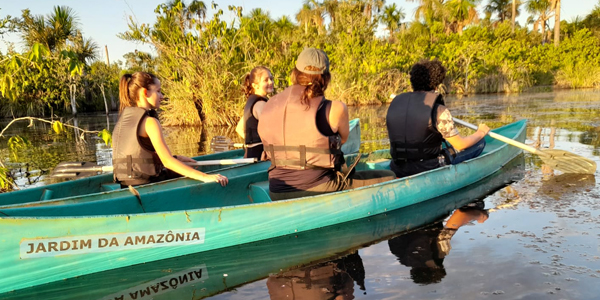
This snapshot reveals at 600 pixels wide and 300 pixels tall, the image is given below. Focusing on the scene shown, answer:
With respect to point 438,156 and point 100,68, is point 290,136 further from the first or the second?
point 100,68

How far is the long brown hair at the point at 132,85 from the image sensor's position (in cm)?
413

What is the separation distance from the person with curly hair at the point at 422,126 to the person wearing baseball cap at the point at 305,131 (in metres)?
1.16

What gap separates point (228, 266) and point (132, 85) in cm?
184

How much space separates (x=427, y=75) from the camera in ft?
15.7

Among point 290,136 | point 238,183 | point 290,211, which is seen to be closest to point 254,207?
point 290,211

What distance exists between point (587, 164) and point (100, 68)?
26.3m

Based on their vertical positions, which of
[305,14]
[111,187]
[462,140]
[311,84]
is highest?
[305,14]

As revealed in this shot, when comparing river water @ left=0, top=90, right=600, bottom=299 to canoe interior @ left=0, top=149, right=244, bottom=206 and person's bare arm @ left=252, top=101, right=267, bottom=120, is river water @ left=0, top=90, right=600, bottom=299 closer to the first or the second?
canoe interior @ left=0, top=149, right=244, bottom=206

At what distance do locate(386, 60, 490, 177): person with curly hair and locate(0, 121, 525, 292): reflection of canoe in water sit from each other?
24 cm

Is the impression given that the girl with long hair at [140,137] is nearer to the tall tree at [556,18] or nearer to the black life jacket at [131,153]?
the black life jacket at [131,153]

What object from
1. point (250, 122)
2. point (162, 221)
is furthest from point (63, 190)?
point (250, 122)

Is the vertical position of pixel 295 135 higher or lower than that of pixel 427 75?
lower

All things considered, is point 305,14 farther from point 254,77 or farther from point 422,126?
point 422,126

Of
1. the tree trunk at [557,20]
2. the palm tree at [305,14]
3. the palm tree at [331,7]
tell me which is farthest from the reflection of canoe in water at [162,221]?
the tree trunk at [557,20]
